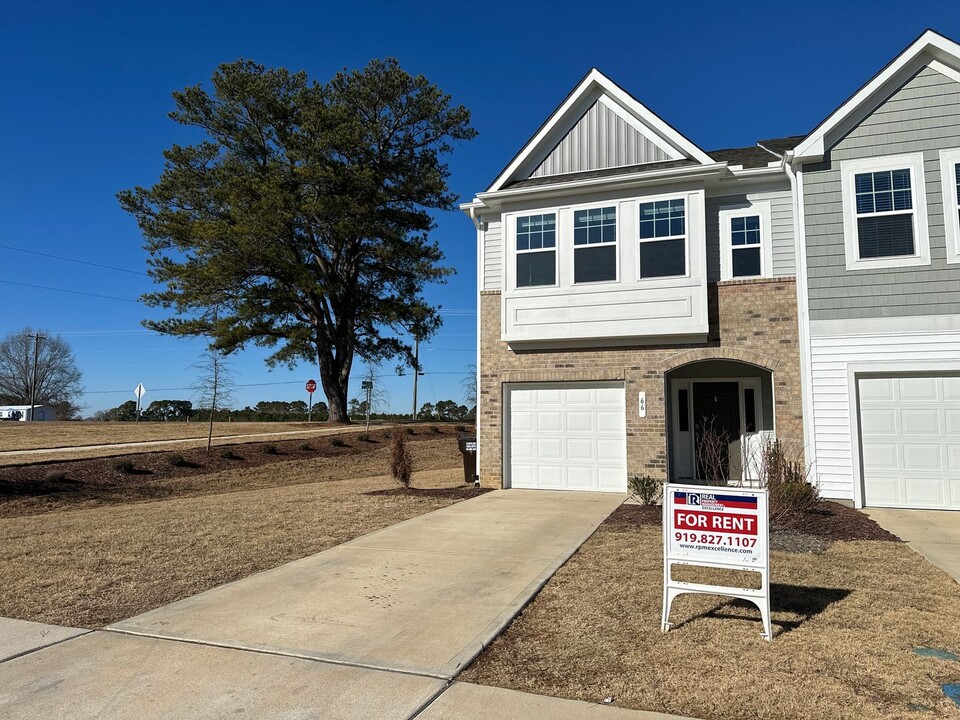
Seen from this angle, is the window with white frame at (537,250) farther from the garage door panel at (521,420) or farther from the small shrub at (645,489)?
the small shrub at (645,489)

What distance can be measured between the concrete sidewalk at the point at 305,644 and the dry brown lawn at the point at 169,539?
608 mm

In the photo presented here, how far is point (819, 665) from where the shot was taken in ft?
14.7

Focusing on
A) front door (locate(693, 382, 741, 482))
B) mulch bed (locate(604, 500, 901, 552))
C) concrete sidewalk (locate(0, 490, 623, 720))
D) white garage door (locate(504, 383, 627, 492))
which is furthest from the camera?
front door (locate(693, 382, 741, 482))

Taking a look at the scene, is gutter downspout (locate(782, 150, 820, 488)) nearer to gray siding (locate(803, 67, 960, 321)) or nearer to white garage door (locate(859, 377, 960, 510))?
gray siding (locate(803, 67, 960, 321))

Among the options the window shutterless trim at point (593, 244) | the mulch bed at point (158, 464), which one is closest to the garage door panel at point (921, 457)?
the window shutterless trim at point (593, 244)

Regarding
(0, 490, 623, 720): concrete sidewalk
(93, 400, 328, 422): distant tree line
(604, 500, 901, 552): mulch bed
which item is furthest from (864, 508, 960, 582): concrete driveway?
(93, 400, 328, 422): distant tree line

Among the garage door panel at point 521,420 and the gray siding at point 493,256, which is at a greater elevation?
the gray siding at point 493,256

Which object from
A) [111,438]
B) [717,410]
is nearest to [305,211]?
[111,438]

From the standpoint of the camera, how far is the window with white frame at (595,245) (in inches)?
524

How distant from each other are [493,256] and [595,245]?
239cm

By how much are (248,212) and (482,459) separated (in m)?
18.2

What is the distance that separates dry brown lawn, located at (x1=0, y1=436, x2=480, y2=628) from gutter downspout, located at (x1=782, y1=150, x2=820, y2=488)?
21.3ft

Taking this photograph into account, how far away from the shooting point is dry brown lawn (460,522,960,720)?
157 inches

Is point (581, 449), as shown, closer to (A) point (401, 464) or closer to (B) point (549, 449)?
(B) point (549, 449)
